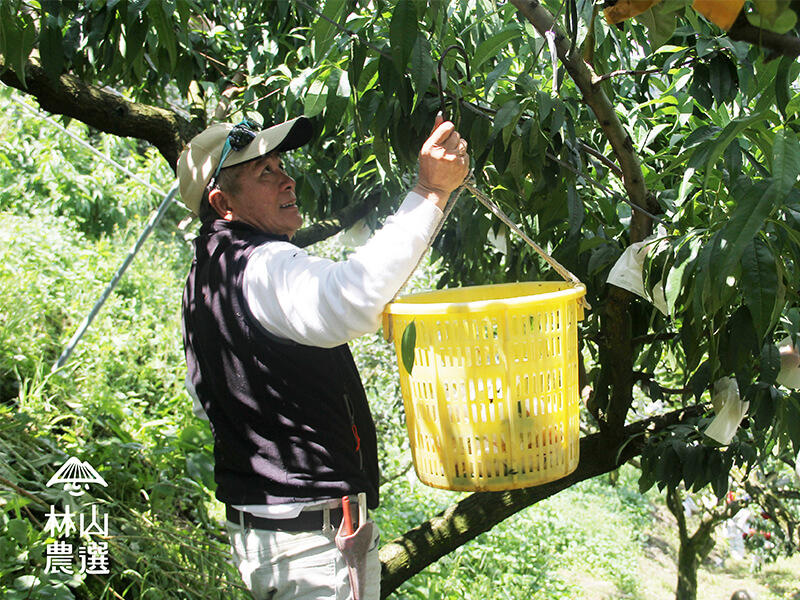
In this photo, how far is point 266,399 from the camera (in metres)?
1.53

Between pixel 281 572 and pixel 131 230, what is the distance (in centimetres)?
531

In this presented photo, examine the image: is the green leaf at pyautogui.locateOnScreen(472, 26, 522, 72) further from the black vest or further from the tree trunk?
the tree trunk

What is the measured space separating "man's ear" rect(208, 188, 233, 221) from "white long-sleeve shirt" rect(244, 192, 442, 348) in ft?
1.33

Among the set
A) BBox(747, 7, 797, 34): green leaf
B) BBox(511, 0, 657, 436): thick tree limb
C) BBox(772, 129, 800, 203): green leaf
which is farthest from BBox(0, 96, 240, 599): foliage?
BBox(747, 7, 797, 34): green leaf

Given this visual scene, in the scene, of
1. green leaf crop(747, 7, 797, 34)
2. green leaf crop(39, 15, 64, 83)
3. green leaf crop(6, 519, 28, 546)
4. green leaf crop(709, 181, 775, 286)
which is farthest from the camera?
green leaf crop(6, 519, 28, 546)

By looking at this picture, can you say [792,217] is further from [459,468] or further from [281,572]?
[281,572]

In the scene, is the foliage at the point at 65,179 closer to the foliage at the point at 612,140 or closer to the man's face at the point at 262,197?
the foliage at the point at 612,140

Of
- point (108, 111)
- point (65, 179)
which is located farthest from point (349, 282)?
point (65, 179)

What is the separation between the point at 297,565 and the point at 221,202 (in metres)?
0.81

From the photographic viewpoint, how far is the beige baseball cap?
67.3 inches

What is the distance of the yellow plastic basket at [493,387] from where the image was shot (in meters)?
1.38

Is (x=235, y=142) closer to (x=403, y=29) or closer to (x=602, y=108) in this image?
(x=403, y=29)

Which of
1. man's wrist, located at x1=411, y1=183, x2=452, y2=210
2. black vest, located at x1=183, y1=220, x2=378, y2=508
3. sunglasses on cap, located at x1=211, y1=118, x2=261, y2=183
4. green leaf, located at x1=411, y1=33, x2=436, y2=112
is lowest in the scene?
black vest, located at x1=183, y1=220, x2=378, y2=508

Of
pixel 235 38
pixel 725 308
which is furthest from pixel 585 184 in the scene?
pixel 235 38
